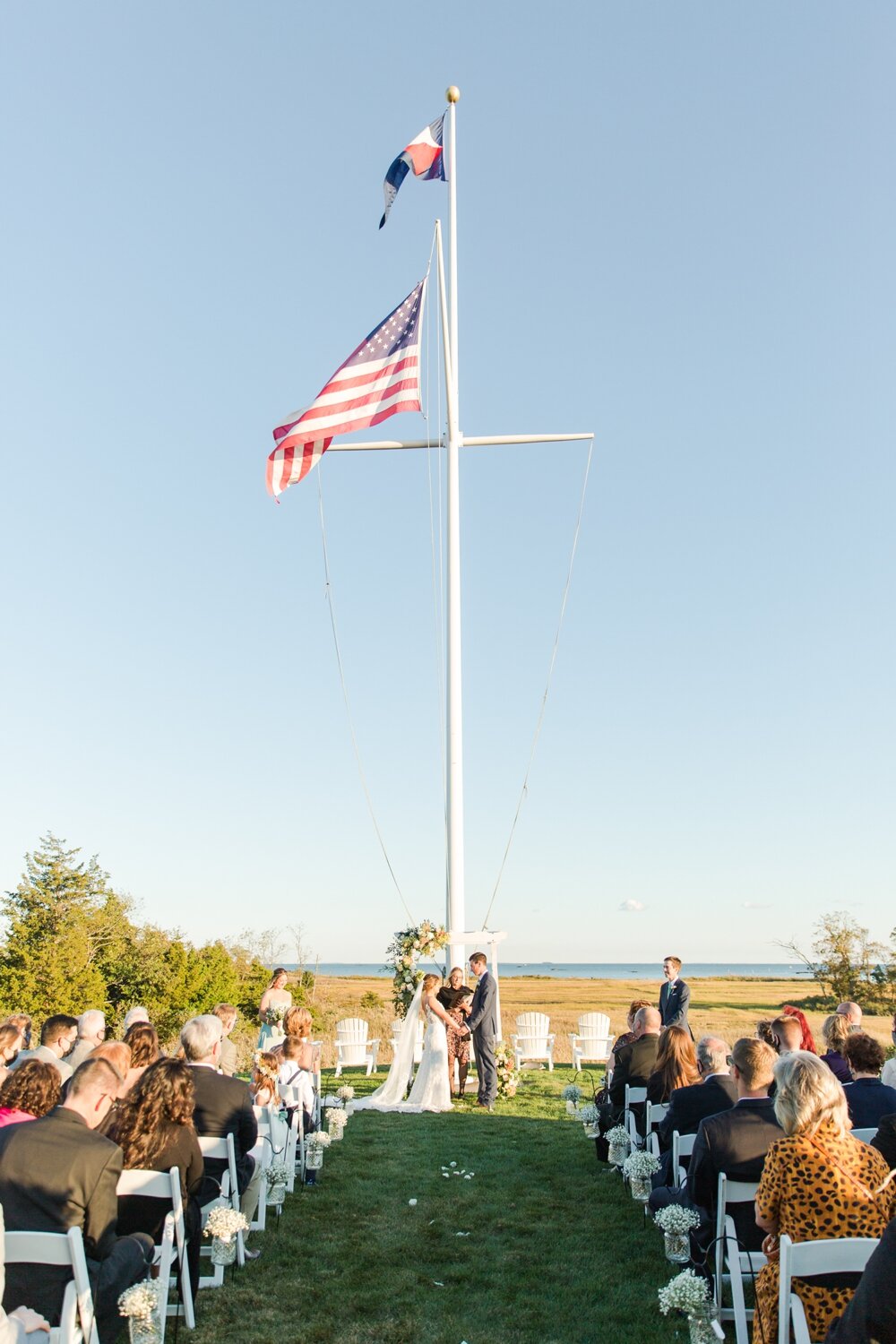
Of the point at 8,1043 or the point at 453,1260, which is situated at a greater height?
the point at 8,1043

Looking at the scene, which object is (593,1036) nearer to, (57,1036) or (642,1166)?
(642,1166)

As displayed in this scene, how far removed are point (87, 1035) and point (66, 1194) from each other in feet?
14.8

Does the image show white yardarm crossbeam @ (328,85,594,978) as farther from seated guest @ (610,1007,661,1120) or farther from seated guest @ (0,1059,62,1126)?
seated guest @ (0,1059,62,1126)

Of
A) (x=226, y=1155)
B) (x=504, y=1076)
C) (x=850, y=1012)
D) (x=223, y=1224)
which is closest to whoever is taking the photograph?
(x=223, y=1224)

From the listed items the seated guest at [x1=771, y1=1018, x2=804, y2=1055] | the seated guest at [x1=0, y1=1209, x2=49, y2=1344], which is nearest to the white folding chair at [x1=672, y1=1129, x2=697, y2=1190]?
the seated guest at [x1=771, y1=1018, x2=804, y2=1055]

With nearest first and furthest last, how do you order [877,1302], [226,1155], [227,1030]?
[877,1302] → [226,1155] → [227,1030]

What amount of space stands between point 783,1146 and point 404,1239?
174 inches

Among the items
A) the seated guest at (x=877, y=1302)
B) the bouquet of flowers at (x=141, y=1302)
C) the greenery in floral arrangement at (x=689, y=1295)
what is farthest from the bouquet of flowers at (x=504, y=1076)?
the seated guest at (x=877, y=1302)

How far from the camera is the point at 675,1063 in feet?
24.8

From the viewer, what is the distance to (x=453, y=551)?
16750 millimetres

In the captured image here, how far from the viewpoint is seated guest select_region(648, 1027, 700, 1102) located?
750 centimetres

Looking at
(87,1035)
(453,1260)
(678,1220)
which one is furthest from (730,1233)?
(87,1035)

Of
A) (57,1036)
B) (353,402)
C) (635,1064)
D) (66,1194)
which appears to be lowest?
(635,1064)

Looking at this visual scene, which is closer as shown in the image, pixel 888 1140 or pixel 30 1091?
pixel 888 1140
